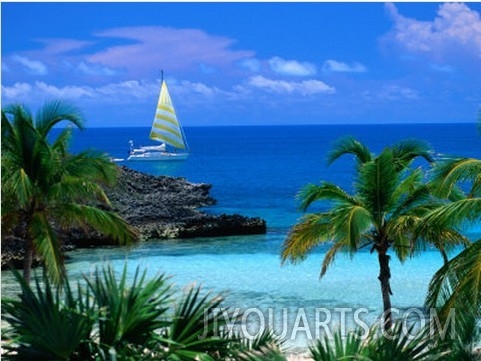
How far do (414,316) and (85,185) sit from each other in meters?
9.71

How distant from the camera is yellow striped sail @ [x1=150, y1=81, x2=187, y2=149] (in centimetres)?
7356

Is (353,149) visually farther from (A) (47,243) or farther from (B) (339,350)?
(B) (339,350)

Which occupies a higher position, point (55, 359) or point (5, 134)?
point (5, 134)

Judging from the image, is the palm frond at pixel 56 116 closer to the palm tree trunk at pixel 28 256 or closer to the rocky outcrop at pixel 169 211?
the palm tree trunk at pixel 28 256

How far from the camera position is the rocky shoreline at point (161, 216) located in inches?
1262

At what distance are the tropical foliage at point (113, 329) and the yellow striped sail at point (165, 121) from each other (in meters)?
65.9

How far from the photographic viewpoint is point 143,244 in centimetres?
3338

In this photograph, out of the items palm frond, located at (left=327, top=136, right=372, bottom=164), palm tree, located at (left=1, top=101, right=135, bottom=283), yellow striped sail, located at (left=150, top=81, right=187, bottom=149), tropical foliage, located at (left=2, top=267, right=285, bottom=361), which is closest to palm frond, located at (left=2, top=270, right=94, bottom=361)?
tropical foliage, located at (left=2, top=267, right=285, bottom=361)

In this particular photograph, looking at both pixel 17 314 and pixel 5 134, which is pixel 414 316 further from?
pixel 17 314

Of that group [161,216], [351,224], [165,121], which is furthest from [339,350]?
[165,121]

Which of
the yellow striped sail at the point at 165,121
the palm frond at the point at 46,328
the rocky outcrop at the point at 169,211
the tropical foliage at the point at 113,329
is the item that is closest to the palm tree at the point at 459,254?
the tropical foliage at the point at 113,329

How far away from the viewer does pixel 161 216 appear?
40000 millimetres

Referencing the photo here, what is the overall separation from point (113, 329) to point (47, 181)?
6.43 metres

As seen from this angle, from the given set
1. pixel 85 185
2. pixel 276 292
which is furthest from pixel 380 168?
pixel 276 292
